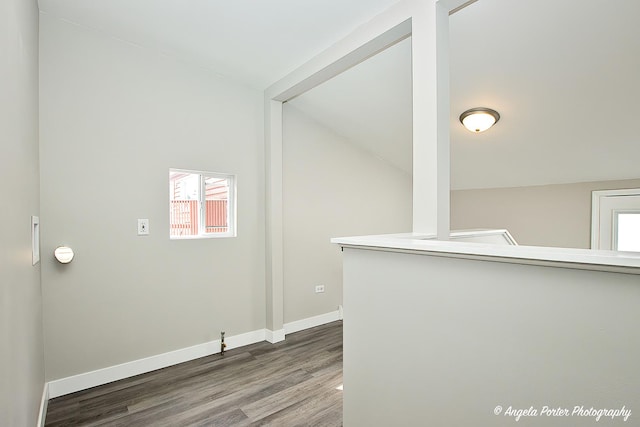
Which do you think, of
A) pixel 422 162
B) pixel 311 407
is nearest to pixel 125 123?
pixel 422 162

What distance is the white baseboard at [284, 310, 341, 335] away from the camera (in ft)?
11.5

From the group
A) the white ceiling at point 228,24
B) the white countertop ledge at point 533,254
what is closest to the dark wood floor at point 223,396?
the white countertop ledge at point 533,254

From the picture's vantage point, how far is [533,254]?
0.92 meters

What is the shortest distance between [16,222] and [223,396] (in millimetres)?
1664

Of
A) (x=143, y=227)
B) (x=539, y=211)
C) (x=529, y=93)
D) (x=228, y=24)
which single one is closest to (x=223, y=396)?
(x=143, y=227)

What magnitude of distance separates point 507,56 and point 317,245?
2.50 metres

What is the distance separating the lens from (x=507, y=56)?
2322 millimetres

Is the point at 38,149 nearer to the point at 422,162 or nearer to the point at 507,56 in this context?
the point at 422,162

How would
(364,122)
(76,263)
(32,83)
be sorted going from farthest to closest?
1. (364,122)
2. (76,263)
3. (32,83)

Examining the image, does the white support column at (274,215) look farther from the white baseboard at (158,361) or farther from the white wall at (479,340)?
the white wall at (479,340)

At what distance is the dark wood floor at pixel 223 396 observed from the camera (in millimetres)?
1969

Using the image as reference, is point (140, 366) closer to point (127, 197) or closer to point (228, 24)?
point (127, 197)

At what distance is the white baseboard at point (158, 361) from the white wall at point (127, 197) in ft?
0.17

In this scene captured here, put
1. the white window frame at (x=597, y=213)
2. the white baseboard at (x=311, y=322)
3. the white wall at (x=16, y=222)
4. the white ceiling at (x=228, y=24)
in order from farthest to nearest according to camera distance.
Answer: the white baseboard at (x=311, y=322)
the white window frame at (x=597, y=213)
the white ceiling at (x=228, y=24)
the white wall at (x=16, y=222)
